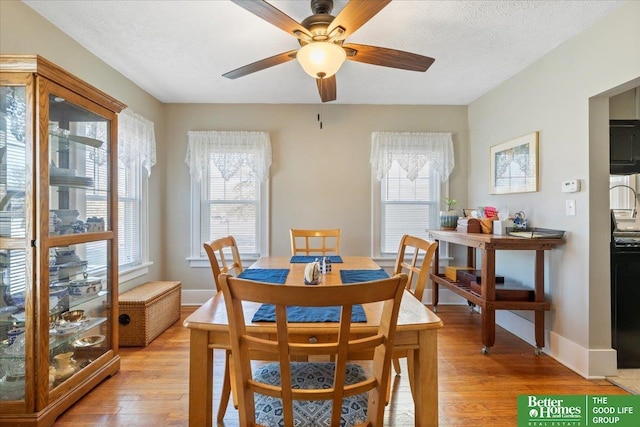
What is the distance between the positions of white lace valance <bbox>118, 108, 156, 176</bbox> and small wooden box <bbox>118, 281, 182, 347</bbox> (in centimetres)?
127

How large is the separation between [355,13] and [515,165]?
90.5 inches

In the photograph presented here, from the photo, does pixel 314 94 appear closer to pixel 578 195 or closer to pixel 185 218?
pixel 185 218

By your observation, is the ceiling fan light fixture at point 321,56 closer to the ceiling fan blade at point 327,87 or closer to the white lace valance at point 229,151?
the ceiling fan blade at point 327,87

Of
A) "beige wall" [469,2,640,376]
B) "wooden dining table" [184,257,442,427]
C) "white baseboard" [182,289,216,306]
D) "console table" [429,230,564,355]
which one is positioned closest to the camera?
"wooden dining table" [184,257,442,427]

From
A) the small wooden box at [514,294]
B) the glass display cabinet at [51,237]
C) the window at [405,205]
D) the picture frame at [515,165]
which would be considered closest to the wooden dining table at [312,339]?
the glass display cabinet at [51,237]

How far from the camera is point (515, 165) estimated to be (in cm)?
297

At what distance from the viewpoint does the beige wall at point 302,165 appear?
3.76 metres

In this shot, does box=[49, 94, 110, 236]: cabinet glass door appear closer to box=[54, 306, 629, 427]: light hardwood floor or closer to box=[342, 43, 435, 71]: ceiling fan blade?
box=[54, 306, 629, 427]: light hardwood floor

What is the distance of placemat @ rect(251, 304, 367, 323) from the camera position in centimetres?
119

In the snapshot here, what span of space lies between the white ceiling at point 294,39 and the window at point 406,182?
0.61 metres

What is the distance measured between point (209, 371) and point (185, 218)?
116 inches

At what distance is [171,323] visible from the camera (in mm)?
3205

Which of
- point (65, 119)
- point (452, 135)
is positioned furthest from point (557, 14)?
point (65, 119)

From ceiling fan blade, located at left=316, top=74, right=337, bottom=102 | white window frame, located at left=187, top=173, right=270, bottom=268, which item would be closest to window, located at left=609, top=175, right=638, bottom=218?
ceiling fan blade, located at left=316, top=74, right=337, bottom=102
